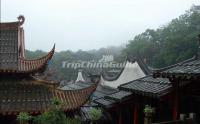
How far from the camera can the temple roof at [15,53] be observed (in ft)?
36.8

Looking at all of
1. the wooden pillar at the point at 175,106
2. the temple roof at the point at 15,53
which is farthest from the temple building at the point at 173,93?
the temple roof at the point at 15,53

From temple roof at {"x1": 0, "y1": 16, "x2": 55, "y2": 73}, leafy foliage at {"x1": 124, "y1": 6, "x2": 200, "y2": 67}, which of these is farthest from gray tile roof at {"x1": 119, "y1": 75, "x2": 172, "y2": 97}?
leafy foliage at {"x1": 124, "y1": 6, "x2": 200, "y2": 67}

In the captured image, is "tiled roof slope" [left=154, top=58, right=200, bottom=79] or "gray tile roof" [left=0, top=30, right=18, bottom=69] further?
"gray tile roof" [left=0, top=30, right=18, bottom=69]

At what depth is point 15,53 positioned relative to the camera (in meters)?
12.0

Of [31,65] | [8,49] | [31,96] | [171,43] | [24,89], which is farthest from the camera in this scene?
[171,43]

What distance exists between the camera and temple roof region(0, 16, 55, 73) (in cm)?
1120

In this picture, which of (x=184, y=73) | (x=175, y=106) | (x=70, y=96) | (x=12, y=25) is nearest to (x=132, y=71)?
(x=70, y=96)

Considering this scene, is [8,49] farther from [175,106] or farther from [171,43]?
[171,43]

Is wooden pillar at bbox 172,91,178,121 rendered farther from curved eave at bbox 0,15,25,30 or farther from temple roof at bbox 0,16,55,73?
curved eave at bbox 0,15,25,30

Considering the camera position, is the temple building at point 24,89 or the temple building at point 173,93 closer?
the temple building at point 173,93

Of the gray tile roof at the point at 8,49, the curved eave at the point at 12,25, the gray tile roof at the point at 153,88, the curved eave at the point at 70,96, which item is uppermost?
the curved eave at the point at 12,25

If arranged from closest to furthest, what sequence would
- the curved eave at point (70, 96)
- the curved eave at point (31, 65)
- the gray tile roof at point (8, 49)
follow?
the curved eave at point (31, 65) → the gray tile roof at point (8, 49) → the curved eave at point (70, 96)

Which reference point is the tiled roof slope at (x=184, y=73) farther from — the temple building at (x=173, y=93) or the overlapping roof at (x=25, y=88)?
the overlapping roof at (x=25, y=88)

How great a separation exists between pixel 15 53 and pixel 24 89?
1509 millimetres
